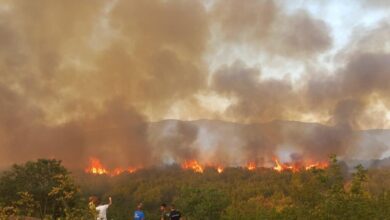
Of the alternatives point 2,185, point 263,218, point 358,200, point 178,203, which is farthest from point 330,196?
point 178,203

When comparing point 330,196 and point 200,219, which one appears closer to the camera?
point 330,196

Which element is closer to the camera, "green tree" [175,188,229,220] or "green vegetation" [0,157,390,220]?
"green vegetation" [0,157,390,220]

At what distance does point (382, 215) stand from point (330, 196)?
55.5 ft

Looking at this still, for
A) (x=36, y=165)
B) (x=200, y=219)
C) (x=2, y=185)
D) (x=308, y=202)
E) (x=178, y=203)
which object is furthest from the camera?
(x=178, y=203)

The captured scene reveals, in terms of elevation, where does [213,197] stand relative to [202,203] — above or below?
above

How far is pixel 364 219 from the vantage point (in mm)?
30188

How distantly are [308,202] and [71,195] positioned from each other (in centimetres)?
2403

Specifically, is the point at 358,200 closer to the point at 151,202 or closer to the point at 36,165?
the point at 36,165

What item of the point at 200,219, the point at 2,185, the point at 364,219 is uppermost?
the point at 2,185

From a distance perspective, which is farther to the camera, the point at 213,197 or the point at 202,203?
the point at 213,197

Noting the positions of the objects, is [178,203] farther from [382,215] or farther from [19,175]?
[382,215]

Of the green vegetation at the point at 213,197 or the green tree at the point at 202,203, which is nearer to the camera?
the green vegetation at the point at 213,197

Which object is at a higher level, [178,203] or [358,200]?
[178,203]

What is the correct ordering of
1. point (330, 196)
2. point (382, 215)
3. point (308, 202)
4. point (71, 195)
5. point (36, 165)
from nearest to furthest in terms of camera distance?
point (71, 195)
point (330, 196)
point (308, 202)
point (382, 215)
point (36, 165)
